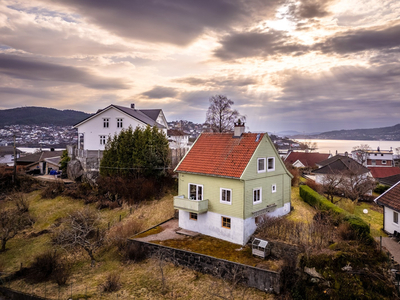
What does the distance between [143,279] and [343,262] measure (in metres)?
12.0

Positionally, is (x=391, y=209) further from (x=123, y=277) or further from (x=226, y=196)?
(x=123, y=277)

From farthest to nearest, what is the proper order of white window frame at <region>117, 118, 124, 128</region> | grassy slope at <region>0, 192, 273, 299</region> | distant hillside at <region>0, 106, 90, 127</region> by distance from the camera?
distant hillside at <region>0, 106, 90, 127</region> < white window frame at <region>117, 118, 124, 128</region> < grassy slope at <region>0, 192, 273, 299</region>

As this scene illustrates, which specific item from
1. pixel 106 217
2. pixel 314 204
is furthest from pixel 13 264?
pixel 314 204

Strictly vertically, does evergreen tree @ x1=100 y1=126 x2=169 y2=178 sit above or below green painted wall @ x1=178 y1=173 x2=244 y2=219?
above

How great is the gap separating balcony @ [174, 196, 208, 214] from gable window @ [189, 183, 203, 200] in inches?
45.8

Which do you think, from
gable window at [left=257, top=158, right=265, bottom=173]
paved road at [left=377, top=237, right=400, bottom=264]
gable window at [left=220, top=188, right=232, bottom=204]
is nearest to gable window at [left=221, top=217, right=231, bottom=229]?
gable window at [left=220, top=188, right=232, bottom=204]

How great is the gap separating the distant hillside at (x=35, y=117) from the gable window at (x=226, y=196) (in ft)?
395

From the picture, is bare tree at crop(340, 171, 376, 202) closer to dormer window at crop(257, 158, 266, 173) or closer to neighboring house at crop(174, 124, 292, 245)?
neighboring house at crop(174, 124, 292, 245)

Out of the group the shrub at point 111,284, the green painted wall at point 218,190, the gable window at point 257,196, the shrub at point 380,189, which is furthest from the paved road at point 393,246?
the shrub at point 380,189

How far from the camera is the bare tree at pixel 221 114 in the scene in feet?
127

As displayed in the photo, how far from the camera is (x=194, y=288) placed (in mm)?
15523

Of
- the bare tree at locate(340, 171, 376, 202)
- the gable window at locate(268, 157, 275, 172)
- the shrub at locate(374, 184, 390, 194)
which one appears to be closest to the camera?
the gable window at locate(268, 157, 275, 172)

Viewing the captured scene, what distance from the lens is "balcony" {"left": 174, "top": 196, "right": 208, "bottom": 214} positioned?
19.4 meters

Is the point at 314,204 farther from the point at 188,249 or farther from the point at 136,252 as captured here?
the point at 136,252
